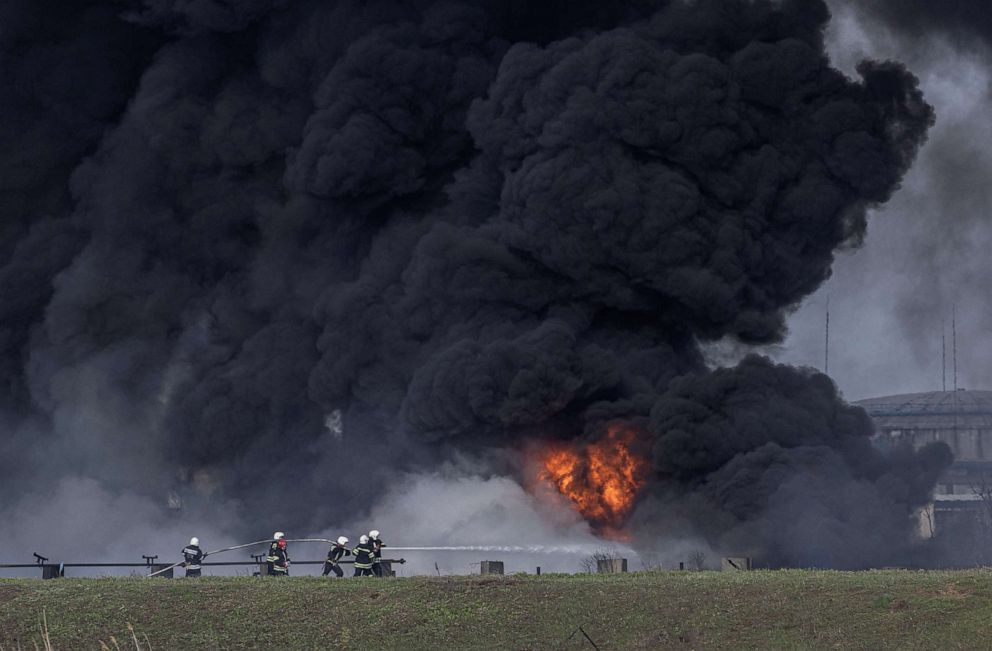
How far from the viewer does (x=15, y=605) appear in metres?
35.4

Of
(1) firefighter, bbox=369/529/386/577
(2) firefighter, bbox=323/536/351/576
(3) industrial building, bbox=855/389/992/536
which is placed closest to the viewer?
(1) firefighter, bbox=369/529/386/577

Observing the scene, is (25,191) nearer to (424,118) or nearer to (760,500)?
(424,118)

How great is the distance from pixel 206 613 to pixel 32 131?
39.5 metres

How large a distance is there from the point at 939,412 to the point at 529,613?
10885 centimetres

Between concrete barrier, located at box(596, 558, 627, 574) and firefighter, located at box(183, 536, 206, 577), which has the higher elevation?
firefighter, located at box(183, 536, 206, 577)

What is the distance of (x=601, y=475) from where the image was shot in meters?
56.4

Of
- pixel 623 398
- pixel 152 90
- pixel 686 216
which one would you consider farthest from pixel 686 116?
pixel 152 90

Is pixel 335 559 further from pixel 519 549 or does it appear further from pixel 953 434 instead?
pixel 953 434

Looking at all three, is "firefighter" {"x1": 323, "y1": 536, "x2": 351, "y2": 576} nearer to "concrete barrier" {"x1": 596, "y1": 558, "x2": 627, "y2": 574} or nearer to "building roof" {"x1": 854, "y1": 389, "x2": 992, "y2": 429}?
"concrete barrier" {"x1": 596, "y1": 558, "x2": 627, "y2": 574}

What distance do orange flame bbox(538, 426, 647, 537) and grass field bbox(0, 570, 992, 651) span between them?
18.9 m

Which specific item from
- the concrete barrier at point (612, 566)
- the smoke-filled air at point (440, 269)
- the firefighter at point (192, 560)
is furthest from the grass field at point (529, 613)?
the smoke-filled air at point (440, 269)

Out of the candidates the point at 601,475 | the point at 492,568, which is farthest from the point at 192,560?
the point at 601,475

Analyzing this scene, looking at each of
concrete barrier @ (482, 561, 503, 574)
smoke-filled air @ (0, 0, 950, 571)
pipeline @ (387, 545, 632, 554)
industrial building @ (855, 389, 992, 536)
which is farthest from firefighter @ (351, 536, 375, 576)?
industrial building @ (855, 389, 992, 536)

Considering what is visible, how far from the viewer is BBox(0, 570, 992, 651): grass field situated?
32.2 m
